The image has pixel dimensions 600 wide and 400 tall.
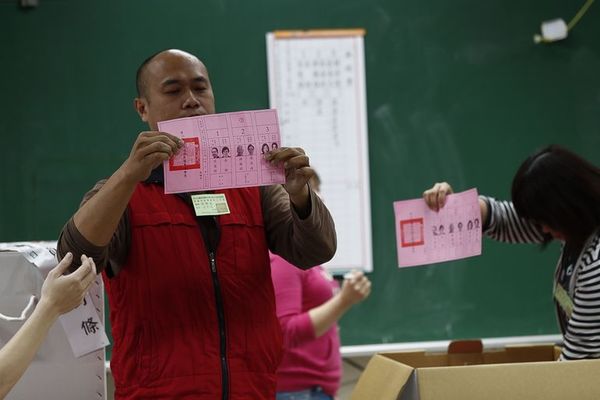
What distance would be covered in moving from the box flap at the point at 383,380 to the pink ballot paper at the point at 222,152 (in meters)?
0.45

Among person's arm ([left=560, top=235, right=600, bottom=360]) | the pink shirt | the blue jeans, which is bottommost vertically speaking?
the blue jeans

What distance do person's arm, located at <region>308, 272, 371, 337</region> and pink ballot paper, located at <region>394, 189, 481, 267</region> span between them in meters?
0.61

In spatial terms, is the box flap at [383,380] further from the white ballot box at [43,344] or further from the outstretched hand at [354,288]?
the outstretched hand at [354,288]

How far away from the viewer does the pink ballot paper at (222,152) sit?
5.20 feet

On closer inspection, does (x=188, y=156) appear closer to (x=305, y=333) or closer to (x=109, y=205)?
(x=109, y=205)

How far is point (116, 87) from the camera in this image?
10.9 ft

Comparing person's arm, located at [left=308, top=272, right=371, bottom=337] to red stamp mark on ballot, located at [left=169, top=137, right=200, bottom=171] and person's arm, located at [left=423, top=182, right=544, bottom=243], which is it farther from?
red stamp mark on ballot, located at [left=169, top=137, right=200, bottom=171]

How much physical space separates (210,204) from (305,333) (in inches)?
39.3

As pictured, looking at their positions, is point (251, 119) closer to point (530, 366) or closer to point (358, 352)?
point (530, 366)

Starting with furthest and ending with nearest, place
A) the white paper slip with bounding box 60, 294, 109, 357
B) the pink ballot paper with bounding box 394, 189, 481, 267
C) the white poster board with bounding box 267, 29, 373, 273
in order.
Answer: the white poster board with bounding box 267, 29, 373, 273 < the pink ballot paper with bounding box 394, 189, 481, 267 < the white paper slip with bounding box 60, 294, 109, 357

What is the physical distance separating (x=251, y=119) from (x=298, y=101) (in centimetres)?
183

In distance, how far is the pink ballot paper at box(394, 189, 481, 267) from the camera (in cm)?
202

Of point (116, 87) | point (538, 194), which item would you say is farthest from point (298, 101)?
point (538, 194)

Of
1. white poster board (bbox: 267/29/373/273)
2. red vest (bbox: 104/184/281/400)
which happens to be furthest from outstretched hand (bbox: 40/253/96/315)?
white poster board (bbox: 267/29/373/273)
